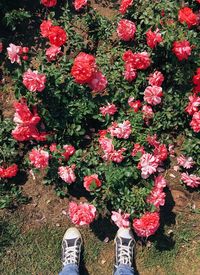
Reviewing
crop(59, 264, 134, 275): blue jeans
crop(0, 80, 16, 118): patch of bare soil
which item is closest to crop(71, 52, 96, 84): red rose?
crop(0, 80, 16, 118): patch of bare soil

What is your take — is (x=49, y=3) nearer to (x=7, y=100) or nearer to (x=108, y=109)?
(x=7, y=100)

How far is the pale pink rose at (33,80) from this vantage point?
429 centimetres

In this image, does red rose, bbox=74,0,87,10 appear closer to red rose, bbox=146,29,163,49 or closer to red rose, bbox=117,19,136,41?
red rose, bbox=117,19,136,41

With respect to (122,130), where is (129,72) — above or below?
above

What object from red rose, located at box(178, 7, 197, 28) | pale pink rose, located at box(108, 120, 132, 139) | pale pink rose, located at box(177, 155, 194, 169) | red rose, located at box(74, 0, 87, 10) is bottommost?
pale pink rose, located at box(177, 155, 194, 169)

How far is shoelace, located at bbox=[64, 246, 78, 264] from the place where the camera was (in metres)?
4.98

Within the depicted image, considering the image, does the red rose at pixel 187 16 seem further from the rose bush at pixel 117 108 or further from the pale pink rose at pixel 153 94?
the pale pink rose at pixel 153 94

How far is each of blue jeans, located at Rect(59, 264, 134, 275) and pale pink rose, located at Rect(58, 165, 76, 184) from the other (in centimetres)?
101

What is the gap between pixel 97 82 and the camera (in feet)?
15.3

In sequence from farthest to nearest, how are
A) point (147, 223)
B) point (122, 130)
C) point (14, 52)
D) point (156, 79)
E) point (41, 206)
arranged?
1. point (41, 206)
2. point (156, 79)
3. point (122, 130)
4. point (147, 223)
5. point (14, 52)

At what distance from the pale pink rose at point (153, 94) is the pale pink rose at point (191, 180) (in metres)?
0.94

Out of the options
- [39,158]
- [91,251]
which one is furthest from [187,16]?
[91,251]

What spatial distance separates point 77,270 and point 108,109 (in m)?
1.90

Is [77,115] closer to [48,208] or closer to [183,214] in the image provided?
[48,208]
